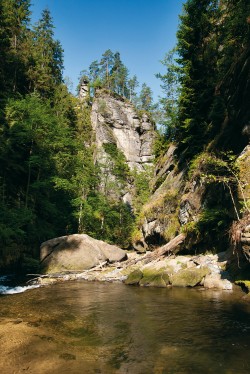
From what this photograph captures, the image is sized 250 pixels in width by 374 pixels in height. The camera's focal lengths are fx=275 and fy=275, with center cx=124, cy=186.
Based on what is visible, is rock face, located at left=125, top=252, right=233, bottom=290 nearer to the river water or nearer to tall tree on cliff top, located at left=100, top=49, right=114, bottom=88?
the river water

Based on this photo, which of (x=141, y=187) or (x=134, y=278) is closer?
Result: (x=134, y=278)

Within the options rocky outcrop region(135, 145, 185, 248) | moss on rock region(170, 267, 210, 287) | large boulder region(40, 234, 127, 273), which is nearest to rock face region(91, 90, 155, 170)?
rocky outcrop region(135, 145, 185, 248)

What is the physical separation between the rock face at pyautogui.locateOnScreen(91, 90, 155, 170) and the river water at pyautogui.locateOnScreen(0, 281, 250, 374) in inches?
1898

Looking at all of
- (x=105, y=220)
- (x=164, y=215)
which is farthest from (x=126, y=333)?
(x=105, y=220)

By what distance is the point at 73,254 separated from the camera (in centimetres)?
2119

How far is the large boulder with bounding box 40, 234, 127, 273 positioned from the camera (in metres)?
20.5

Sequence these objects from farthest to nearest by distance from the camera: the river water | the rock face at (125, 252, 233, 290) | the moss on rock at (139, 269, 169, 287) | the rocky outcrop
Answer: the rocky outcrop
the moss on rock at (139, 269, 169, 287)
the rock face at (125, 252, 233, 290)
the river water

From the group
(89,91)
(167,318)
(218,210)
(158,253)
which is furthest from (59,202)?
(89,91)

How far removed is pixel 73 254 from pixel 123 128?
151 feet

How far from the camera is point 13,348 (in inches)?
260

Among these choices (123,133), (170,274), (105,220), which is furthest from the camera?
(123,133)

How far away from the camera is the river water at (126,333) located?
5863mm

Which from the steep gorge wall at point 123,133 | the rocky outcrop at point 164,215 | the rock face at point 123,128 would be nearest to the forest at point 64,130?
the rocky outcrop at point 164,215

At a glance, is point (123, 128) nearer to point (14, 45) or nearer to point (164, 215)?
point (14, 45)
